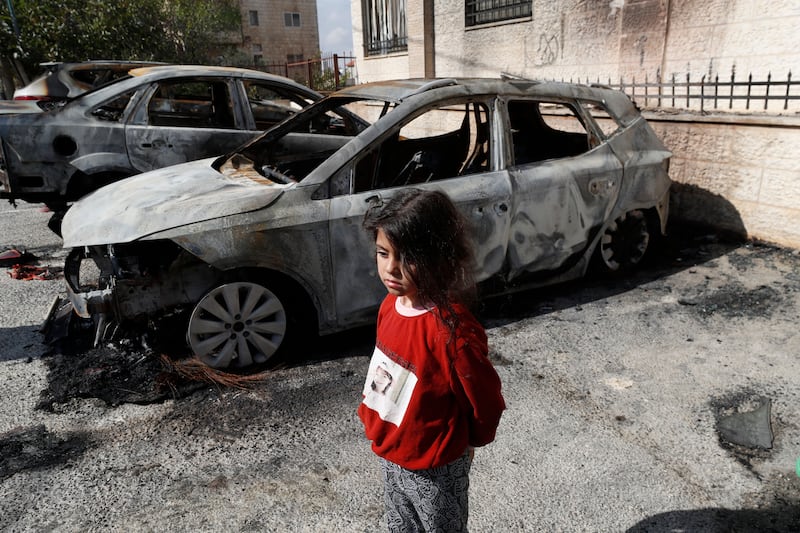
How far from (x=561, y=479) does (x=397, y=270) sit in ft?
5.47

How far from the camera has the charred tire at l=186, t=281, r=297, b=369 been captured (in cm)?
364

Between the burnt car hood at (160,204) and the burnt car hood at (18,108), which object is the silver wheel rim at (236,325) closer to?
the burnt car hood at (160,204)

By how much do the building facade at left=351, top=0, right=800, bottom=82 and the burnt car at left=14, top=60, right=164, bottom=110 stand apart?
6.20m

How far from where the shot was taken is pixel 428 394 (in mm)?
1637

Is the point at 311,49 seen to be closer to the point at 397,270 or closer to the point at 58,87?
the point at 58,87

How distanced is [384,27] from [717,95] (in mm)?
9810

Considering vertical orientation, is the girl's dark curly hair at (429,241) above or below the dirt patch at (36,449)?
above

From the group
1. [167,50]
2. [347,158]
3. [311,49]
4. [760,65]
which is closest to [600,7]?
[760,65]

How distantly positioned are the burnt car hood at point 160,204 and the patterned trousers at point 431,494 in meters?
2.22

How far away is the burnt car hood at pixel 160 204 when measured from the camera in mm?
3490

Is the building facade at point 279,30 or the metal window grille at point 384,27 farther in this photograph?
the building facade at point 279,30

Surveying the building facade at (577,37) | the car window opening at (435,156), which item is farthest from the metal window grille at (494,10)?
the car window opening at (435,156)

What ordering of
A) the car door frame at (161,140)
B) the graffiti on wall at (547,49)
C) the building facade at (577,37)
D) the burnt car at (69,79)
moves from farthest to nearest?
the graffiti on wall at (547,49) < the burnt car at (69,79) < the building facade at (577,37) < the car door frame at (161,140)

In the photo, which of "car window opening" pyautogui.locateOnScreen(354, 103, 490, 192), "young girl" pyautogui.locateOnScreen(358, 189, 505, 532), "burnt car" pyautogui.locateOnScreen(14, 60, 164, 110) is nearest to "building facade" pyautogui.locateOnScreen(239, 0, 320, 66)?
"burnt car" pyautogui.locateOnScreen(14, 60, 164, 110)
